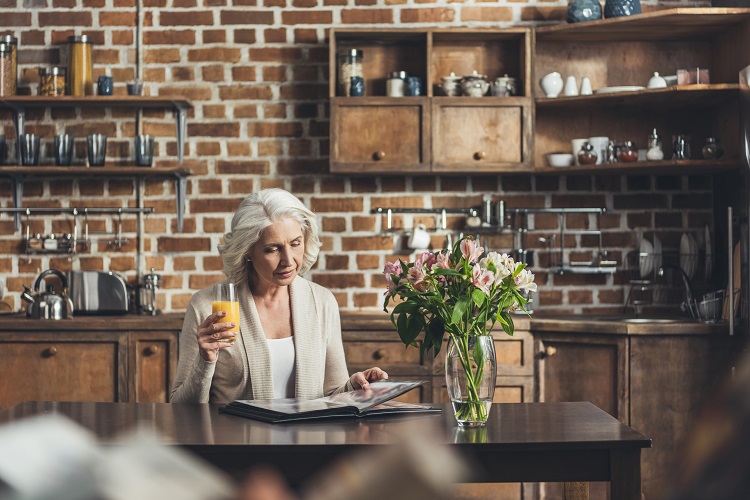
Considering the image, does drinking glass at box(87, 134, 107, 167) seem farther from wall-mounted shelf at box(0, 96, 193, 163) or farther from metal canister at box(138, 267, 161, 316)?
metal canister at box(138, 267, 161, 316)

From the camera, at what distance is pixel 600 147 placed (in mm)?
A: 4430

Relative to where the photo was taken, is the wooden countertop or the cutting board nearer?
the cutting board

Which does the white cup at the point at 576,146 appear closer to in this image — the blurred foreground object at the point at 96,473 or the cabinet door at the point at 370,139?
the cabinet door at the point at 370,139

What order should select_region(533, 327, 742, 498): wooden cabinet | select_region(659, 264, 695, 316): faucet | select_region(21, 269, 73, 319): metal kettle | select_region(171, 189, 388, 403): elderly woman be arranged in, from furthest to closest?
select_region(659, 264, 695, 316): faucet → select_region(21, 269, 73, 319): metal kettle → select_region(533, 327, 742, 498): wooden cabinet → select_region(171, 189, 388, 403): elderly woman

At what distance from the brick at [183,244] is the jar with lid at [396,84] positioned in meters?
1.13

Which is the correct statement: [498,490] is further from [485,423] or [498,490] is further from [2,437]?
[2,437]

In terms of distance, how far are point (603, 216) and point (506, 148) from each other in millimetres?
639

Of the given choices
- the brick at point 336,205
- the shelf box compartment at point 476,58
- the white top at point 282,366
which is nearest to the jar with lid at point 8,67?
the brick at point 336,205

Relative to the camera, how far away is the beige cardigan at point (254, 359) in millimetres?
2598

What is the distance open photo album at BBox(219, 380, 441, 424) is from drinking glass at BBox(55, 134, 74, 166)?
244 cm

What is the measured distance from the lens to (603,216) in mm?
4578

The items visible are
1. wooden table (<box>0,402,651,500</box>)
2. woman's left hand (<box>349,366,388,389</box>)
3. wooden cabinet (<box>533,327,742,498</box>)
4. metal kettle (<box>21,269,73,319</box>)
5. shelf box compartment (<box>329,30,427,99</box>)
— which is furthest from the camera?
shelf box compartment (<box>329,30,427,99</box>)

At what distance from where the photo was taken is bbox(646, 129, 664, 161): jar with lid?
168 inches

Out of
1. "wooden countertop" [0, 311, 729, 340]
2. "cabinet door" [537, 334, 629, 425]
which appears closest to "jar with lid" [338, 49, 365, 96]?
"wooden countertop" [0, 311, 729, 340]
